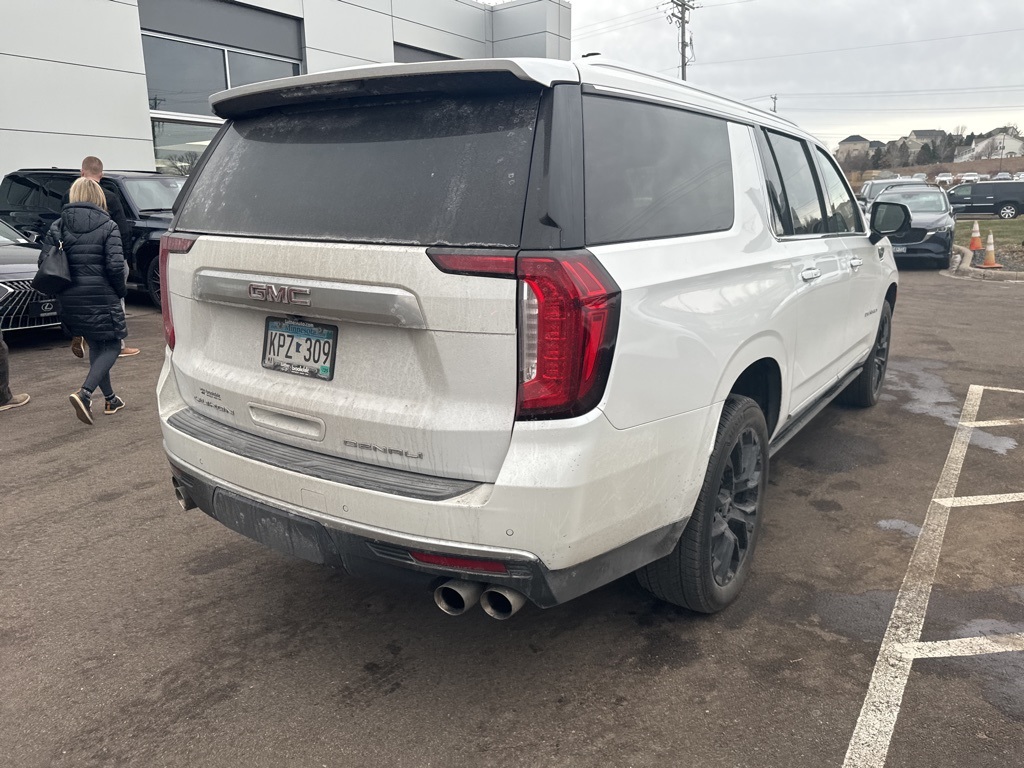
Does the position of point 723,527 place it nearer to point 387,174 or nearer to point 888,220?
point 387,174

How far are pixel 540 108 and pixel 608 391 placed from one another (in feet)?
2.69

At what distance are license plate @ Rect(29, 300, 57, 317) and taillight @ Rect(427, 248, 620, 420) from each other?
791 cm

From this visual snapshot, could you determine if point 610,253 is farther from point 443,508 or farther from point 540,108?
point 443,508

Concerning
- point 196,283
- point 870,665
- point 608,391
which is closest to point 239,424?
point 196,283

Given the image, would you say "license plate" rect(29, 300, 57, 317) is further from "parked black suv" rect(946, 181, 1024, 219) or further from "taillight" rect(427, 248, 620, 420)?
"parked black suv" rect(946, 181, 1024, 219)

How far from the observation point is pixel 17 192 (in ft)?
37.5

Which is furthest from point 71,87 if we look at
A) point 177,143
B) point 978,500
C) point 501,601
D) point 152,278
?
point 978,500

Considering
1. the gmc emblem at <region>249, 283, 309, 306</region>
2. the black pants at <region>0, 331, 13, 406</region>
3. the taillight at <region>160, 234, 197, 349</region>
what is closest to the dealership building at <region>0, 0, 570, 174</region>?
the black pants at <region>0, 331, 13, 406</region>

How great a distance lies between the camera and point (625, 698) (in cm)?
264

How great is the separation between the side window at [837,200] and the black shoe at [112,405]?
525cm

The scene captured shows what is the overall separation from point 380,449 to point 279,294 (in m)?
0.60

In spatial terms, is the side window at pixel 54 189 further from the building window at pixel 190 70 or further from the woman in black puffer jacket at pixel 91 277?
the woman in black puffer jacket at pixel 91 277

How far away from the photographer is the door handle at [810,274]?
3635 millimetres

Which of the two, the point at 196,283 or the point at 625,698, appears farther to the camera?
the point at 196,283
